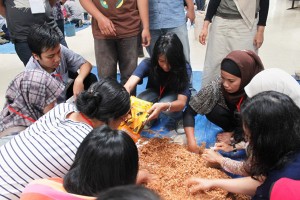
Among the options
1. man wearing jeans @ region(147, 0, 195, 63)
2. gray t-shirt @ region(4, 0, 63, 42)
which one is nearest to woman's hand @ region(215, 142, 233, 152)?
man wearing jeans @ region(147, 0, 195, 63)

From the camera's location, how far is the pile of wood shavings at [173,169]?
1609 mm

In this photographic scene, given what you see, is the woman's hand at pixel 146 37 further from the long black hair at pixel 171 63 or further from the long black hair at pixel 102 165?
the long black hair at pixel 102 165

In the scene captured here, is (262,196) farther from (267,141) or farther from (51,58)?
(51,58)

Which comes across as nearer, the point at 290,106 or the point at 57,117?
the point at 290,106

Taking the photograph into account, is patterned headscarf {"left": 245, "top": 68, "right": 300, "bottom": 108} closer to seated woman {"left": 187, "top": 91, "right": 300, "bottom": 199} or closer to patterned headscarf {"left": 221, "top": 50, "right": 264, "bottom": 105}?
patterned headscarf {"left": 221, "top": 50, "right": 264, "bottom": 105}

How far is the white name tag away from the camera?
2.31 metres

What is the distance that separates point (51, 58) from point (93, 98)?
77cm

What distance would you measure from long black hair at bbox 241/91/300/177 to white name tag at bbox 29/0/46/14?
175 cm

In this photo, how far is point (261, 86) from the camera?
1781 millimetres

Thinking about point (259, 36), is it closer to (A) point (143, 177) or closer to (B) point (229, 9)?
(B) point (229, 9)

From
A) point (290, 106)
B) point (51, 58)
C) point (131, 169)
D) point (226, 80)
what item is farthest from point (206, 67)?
point (131, 169)

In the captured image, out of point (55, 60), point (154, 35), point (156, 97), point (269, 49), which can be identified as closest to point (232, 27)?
point (154, 35)

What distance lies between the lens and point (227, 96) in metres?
2.12

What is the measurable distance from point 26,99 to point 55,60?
361mm
